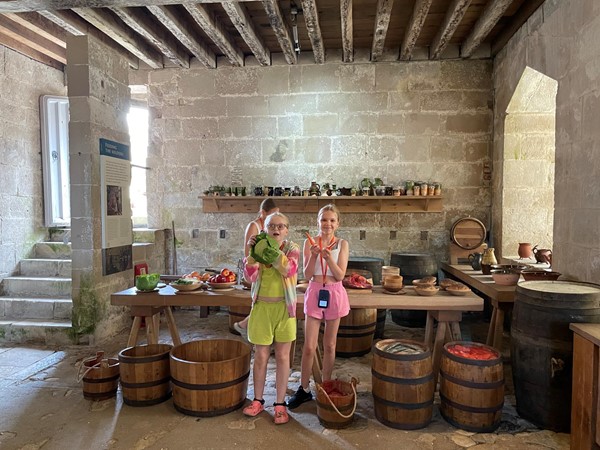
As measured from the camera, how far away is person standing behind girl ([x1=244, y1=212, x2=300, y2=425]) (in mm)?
2961

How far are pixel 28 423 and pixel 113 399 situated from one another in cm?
56

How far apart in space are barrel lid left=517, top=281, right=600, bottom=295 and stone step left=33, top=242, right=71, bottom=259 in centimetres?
544

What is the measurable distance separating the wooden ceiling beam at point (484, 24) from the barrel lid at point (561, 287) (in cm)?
277

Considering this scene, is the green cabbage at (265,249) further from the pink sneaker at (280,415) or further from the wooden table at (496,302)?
the wooden table at (496,302)

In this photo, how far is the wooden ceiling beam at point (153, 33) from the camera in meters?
4.64

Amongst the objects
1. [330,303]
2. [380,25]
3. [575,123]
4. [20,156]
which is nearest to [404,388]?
[330,303]

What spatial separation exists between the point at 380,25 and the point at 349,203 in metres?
2.24

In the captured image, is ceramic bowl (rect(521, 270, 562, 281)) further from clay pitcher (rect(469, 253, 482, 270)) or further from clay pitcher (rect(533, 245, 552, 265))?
clay pitcher (rect(469, 253, 482, 270))

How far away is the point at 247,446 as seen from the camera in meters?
2.69

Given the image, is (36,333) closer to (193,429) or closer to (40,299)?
(40,299)

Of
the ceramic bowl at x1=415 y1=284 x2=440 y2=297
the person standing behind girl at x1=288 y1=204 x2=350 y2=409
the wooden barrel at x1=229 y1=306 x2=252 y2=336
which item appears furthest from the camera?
the wooden barrel at x1=229 y1=306 x2=252 y2=336

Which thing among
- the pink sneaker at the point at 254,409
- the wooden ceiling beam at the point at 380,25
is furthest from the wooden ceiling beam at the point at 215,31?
the pink sneaker at the point at 254,409

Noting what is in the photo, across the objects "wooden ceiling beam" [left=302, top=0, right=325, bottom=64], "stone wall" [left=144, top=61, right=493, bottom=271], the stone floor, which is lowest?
the stone floor

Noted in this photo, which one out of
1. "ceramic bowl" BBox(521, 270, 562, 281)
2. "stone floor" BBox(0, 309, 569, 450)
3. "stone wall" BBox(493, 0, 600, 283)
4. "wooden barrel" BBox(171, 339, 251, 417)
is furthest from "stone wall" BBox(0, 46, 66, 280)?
"stone wall" BBox(493, 0, 600, 283)
